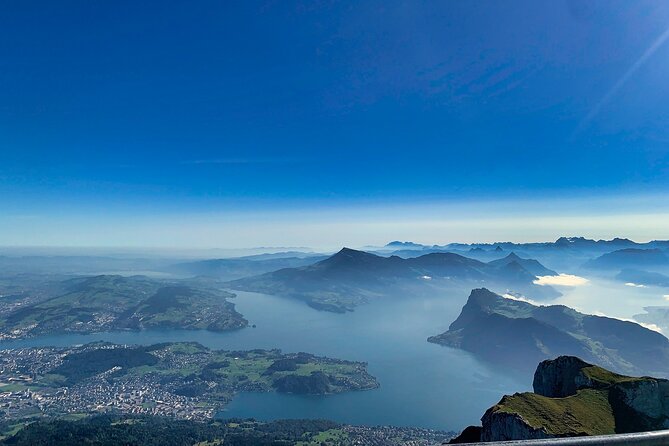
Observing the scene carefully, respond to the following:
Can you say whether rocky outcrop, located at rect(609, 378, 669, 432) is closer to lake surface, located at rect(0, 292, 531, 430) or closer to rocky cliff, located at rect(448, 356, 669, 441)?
rocky cliff, located at rect(448, 356, 669, 441)

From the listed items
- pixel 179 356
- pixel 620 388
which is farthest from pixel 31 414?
pixel 620 388

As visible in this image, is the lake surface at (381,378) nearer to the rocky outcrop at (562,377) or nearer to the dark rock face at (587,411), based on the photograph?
the rocky outcrop at (562,377)

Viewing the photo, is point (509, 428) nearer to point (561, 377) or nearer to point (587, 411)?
point (587, 411)

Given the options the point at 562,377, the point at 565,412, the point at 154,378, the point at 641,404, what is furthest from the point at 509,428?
the point at 154,378

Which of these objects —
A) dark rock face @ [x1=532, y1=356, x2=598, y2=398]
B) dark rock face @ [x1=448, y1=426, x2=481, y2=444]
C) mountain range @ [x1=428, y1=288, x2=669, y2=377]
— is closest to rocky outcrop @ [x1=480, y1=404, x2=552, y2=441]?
dark rock face @ [x1=448, y1=426, x2=481, y2=444]

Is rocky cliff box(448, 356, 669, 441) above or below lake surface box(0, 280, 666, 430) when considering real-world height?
above

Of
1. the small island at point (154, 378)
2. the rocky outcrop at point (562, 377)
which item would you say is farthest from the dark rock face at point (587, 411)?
the small island at point (154, 378)

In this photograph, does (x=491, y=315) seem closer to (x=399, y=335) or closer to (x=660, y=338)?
(x=399, y=335)
